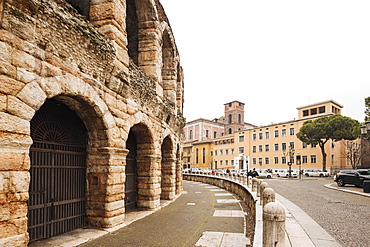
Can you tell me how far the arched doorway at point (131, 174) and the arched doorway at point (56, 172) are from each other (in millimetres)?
2474

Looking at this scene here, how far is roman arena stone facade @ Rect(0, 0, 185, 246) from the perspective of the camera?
4.32 m

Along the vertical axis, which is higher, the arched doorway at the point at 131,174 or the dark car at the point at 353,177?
the arched doorway at the point at 131,174

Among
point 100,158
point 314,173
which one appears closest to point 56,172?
point 100,158

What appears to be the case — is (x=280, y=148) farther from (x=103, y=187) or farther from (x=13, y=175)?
(x=13, y=175)

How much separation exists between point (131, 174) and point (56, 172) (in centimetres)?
371

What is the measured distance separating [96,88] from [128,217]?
13.8ft

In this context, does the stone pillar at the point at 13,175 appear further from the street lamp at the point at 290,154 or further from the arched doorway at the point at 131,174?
the street lamp at the point at 290,154

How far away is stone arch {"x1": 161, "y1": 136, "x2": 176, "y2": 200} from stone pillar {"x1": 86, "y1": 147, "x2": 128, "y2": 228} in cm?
512

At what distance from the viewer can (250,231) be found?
6.91 metres

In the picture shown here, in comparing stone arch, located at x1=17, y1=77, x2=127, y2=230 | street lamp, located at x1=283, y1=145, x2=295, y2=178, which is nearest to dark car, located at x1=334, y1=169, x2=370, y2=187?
street lamp, located at x1=283, y1=145, x2=295, y2=178

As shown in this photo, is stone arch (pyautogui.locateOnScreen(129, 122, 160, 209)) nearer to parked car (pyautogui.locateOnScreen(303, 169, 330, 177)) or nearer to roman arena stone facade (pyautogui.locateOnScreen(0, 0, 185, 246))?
roman arena stone facade (pyautogui.locateOnScreen(0, 0, 185, 246))

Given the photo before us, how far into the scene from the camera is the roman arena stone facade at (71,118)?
4.32 metres

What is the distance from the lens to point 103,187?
22.7ft

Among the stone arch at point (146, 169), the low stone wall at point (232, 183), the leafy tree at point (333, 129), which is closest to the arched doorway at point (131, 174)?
the stone arch at point (146, 169)
